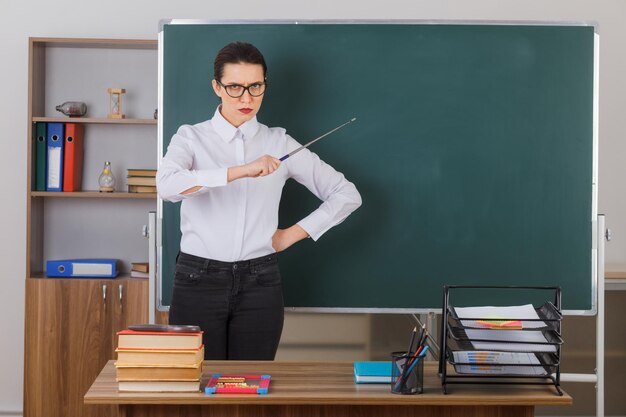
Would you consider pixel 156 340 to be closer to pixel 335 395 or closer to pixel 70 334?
pixel 335 395

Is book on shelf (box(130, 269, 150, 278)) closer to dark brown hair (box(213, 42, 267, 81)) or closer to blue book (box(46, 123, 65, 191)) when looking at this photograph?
blue book (box(46, 123, 65, 191))

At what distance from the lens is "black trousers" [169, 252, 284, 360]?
9.44ft

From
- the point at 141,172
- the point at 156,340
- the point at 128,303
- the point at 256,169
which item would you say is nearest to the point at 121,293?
the point at 128,303

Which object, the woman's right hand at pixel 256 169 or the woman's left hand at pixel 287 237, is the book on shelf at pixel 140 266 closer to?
the woman's left hand at pixel 287 237

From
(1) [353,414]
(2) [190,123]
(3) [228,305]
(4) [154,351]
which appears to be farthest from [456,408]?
(2) [190,123]

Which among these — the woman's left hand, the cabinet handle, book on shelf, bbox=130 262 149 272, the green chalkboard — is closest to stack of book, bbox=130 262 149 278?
book on shelf, bbox=130 262 149 272

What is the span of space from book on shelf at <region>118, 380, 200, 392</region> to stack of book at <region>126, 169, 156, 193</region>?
237cm

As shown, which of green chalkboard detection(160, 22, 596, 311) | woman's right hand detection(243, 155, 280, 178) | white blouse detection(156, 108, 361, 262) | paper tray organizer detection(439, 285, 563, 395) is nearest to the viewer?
paper tray organizer detection(439, 285, 563, 395)

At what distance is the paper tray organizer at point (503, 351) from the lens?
2.15m

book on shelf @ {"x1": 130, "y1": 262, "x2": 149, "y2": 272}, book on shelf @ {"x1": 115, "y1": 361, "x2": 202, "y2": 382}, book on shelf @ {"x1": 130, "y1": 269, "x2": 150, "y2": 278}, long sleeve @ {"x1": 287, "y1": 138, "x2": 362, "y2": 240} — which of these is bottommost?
book on shelf @ {"x1": 115, "y1": 361, "x2": 202, "y2": 382}

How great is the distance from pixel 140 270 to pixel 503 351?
255 centimetres

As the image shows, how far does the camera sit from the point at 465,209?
3.29 m

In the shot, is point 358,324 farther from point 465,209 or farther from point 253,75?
point 253,75

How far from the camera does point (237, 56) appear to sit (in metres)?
2.99
